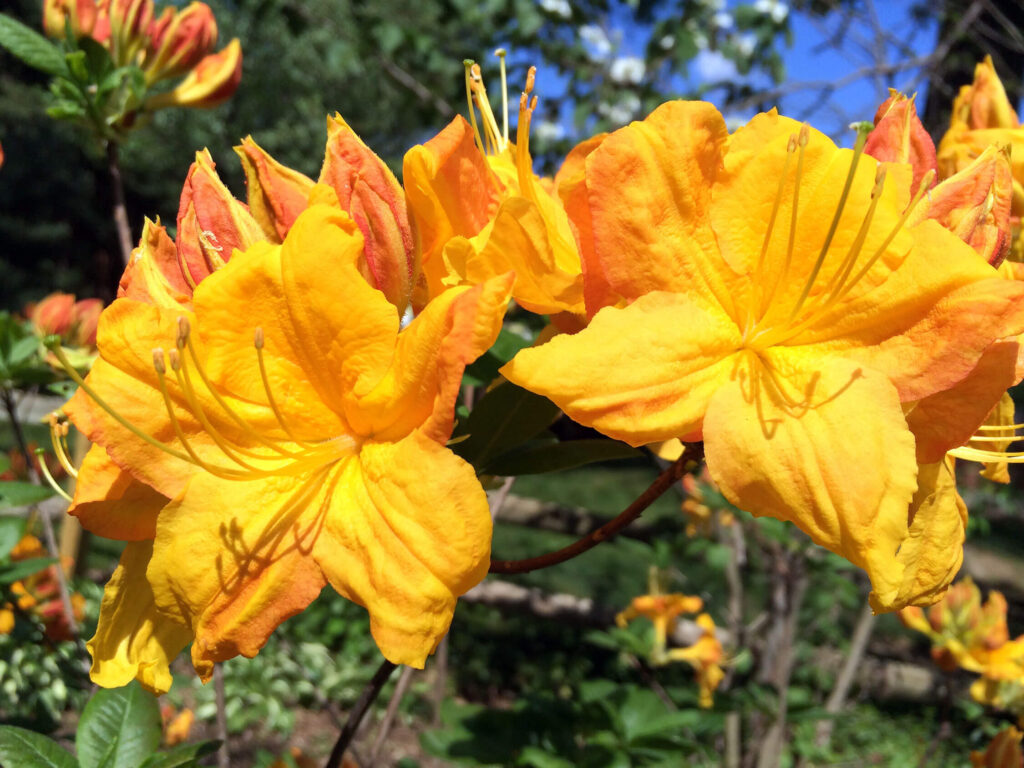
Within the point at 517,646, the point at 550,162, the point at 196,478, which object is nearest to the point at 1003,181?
the point at 196,478

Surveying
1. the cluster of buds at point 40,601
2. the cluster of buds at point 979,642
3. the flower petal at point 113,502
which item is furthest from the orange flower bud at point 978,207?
the cluster of buds at point 979,642

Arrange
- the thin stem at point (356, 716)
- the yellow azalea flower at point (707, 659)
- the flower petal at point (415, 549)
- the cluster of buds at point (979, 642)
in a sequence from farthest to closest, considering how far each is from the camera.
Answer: the yellow azalea flower at point (707, 659) < the cluster of buds at point (979, 642) < the thin stem at point (356, 716) < the flower petal at point (415, 549)

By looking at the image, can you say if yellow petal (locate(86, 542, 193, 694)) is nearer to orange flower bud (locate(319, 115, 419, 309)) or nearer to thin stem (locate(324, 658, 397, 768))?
thin stem (locate(324, 658, 397, 768))

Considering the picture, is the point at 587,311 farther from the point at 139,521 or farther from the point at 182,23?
the point at 182,23

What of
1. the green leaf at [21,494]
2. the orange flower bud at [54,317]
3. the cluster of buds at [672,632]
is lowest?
the cluster of buds at [672,632]

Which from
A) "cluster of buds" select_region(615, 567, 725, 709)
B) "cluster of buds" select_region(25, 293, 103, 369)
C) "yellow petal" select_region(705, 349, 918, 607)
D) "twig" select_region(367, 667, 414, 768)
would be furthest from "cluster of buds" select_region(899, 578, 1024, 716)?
"cluster of buds" select_region(25, 293, 103, 369)

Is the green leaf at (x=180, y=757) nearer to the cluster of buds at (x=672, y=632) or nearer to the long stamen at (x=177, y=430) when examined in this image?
the long stamen at (x=177, y=430)
